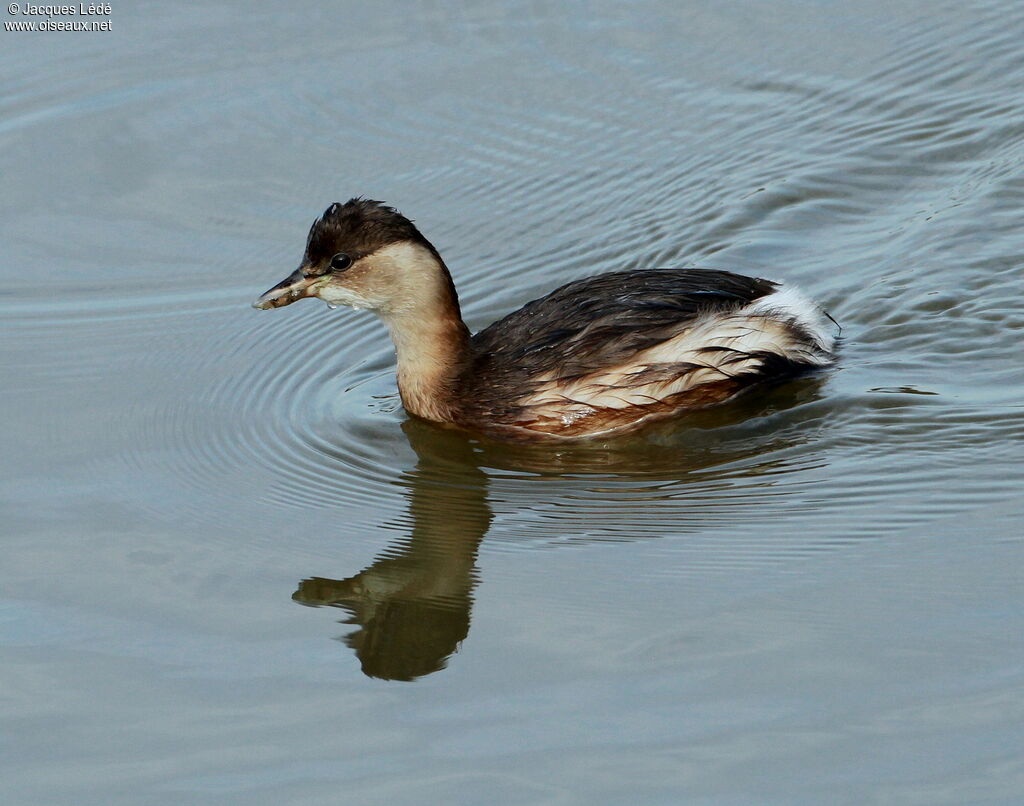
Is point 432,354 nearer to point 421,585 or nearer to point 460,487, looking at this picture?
point 460,487

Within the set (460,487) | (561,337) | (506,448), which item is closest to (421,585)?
(460,487)

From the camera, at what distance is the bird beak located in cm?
791

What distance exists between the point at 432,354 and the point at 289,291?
2.54 feet

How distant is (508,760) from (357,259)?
11.0 feet

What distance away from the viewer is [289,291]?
26.0 feet

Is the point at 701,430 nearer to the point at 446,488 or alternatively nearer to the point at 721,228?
the point at 446,488

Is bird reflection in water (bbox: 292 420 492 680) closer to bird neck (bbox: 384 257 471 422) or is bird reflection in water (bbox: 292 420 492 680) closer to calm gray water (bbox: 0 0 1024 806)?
calm gray water (bbox: 0 0 1024 806)

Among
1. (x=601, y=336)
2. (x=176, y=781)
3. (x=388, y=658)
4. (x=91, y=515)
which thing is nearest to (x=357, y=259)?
(x=601, y=336)

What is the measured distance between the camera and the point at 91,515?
7.04 metres

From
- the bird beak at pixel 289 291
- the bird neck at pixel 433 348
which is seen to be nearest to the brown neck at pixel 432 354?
the bird neck at pixel 433 348

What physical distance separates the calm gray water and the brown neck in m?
0.19

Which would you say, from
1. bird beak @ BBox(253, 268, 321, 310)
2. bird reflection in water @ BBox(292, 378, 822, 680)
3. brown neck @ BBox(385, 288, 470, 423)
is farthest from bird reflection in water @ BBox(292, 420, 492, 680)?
bird beak @ BBox(253, 268, 321, 310)

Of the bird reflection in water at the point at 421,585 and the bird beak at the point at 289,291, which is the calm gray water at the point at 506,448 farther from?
the bird beak at the point at 289,291

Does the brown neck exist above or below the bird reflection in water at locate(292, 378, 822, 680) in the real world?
above
